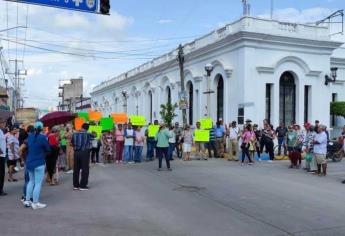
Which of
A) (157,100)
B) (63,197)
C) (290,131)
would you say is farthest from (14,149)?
(157,100)

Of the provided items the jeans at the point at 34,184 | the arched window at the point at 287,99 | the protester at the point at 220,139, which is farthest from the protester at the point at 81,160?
the arched window at the point at 287,99

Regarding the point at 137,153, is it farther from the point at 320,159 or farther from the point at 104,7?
the point at 104,7

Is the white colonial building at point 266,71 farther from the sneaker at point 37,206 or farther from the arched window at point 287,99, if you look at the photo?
the sneaker at point 37,206

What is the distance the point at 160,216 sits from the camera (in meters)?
8.76

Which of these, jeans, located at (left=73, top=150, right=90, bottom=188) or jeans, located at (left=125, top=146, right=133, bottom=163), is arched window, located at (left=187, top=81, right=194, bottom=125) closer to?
jeans, located at (left=125, top=146, right=133, bottom=163)

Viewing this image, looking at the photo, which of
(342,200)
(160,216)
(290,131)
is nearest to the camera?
(160,216)

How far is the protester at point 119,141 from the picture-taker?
19797mm

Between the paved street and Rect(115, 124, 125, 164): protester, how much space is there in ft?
14.2

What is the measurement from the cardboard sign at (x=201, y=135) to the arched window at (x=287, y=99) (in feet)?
24.4

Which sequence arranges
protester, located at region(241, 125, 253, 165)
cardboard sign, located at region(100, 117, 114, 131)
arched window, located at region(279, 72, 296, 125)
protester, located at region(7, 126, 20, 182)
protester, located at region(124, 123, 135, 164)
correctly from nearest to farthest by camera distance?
protester, located at region(7, 126, 20, 182) < protester, located at region(241, 125, 253, 165) < protester, located at region(124, 123, 135, 164) < cardboard sign, located at region(100, 117, 114, 131) < arched window, located at region(279, 72, 296, 125)

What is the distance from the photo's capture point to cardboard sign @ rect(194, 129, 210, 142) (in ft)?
70.8

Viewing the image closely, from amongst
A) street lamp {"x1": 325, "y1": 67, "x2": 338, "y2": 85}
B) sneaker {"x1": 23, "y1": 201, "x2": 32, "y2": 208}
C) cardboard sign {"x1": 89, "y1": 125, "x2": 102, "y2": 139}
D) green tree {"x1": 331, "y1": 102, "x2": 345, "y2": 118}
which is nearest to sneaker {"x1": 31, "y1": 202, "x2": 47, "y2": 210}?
sneaker {"x1": 23, "y1": 201, "x2": 32, "y2": 208}

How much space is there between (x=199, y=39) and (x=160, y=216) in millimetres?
23695

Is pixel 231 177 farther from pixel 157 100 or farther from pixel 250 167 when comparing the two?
pixel 157 100
